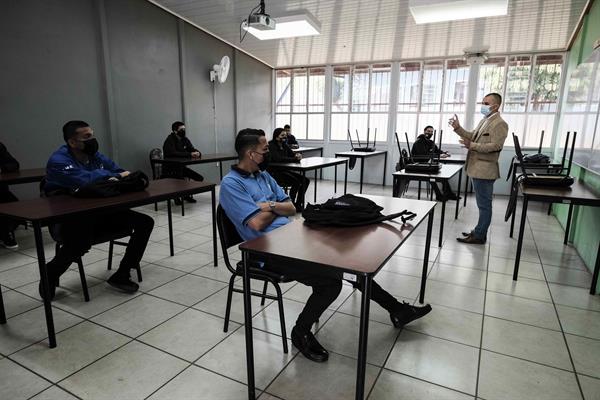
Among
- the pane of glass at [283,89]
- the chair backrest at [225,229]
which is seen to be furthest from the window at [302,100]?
the chair backrest at [225,229]

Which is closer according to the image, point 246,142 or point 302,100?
point 246,142

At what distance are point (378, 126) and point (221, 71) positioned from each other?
350cm

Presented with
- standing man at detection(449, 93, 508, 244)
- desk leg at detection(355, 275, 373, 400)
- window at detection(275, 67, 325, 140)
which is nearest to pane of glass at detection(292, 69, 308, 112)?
window at detection(275, 67, 325, 140)

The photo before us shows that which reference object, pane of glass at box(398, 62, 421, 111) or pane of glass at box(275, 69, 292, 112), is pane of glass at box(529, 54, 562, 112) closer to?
pane of glass at box(398, 62, 421, 111)

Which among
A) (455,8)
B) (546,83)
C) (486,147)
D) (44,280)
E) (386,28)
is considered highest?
(386,28)

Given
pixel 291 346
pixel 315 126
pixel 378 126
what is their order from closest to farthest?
pixel 291 346 < pixel 378 126 < pixel 315 126

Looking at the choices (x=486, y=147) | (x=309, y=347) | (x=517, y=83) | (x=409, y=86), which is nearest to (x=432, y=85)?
(x=409, y=86)

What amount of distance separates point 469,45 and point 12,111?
6.69 meters

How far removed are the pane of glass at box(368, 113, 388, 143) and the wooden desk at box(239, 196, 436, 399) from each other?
6.29m

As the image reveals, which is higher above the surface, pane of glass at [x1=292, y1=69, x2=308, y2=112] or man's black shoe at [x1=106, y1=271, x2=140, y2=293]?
pane of glass at [x1=292, y1=69, x2=308, y2=112]

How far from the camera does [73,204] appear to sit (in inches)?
83.2

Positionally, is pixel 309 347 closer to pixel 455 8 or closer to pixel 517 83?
pixel 455 8

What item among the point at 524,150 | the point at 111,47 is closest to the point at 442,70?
the point at 524,150

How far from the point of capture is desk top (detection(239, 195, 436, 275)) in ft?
4.10
